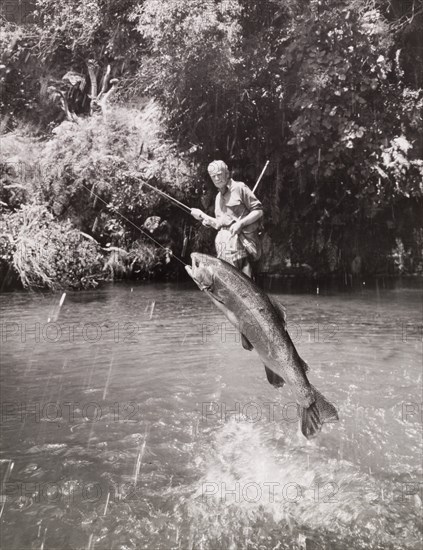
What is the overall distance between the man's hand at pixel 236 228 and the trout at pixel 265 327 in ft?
3.28

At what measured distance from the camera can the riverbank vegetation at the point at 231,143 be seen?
1368 centimetres

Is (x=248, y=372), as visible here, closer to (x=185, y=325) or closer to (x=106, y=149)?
(x=185, y=325)

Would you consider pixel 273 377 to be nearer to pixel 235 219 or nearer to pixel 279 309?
pixel 279 309

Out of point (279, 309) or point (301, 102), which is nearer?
point (279, 309)

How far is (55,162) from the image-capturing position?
16.4m

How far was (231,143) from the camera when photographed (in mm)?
16391

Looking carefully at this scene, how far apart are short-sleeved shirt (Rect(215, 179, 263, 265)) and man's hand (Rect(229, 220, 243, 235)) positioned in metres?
0.05

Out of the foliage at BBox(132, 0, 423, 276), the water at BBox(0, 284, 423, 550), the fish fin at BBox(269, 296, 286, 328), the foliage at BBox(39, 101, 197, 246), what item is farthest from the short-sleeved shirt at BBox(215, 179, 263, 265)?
the foliage at BBox(39, 101, 197, 246)

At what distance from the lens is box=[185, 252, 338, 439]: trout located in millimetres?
4121

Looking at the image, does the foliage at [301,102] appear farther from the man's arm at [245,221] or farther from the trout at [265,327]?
the trout at [265,327]

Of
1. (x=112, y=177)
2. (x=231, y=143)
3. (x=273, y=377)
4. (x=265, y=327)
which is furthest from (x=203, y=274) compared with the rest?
(x=231, y=143)

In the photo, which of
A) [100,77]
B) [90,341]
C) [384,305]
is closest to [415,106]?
[384,305]

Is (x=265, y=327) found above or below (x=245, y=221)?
below

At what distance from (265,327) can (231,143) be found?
41.8 ft
